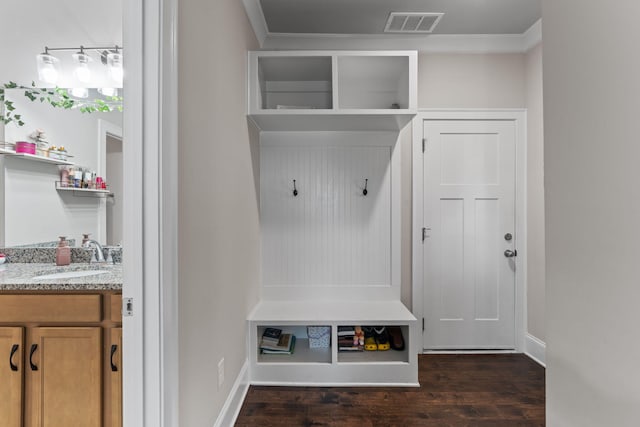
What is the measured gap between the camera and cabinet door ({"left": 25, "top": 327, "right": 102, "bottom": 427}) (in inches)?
55.7

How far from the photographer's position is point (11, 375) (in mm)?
1422

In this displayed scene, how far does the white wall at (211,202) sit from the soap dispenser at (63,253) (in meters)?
0.94

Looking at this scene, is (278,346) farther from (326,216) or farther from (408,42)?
(408,42)

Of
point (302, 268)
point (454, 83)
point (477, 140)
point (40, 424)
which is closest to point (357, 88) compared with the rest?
point (454, 83)

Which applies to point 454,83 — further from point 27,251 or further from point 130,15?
point 27,251

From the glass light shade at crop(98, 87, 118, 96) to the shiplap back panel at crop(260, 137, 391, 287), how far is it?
3.64ft

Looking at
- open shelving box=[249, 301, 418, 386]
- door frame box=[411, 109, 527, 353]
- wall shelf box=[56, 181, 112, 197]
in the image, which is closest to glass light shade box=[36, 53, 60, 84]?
wall shelf box=[56, 181, 112, 197]

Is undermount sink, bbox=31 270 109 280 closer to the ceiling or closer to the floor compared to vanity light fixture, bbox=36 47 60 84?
closer to the floor

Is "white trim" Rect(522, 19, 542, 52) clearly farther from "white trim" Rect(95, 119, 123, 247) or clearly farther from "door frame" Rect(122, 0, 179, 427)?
"white trim" Rect(95, 119, 123, 247)

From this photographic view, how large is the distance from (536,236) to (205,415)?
2.73 meters

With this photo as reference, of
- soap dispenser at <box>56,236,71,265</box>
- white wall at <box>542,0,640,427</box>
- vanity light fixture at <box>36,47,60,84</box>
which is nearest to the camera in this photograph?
white wall at <box>542,0,640,427</box>

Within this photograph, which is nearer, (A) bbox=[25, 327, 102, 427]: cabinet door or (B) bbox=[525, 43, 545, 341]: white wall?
(A) bbox=[25, 327, 102, 427]: cabinet door

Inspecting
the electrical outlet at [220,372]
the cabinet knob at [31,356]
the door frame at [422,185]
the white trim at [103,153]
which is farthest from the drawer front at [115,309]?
the door frame at [422,185]

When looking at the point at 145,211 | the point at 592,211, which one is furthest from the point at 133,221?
the point at 592,211
